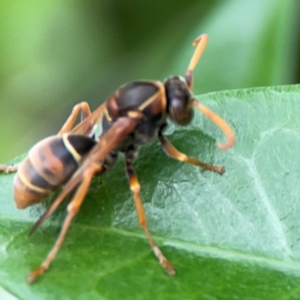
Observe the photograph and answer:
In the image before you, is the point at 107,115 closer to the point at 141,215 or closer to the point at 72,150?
the point at 72,150

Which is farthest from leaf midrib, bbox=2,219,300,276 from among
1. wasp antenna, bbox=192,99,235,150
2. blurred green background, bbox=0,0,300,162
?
blurred green background, bbox=0,0,300,162

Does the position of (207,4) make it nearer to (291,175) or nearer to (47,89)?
(47,89)

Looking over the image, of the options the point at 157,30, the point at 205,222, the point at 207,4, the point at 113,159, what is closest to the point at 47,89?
the point at 157,30

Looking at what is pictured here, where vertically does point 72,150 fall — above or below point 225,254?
above

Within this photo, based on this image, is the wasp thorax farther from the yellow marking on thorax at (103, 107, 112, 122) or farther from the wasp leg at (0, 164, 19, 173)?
the wasp leg at (0, 164, 19, 173)

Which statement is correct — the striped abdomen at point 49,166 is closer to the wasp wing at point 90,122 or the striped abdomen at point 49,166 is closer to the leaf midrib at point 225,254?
the wasp wing at point 90,122

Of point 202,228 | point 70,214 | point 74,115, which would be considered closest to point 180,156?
point 202,228
